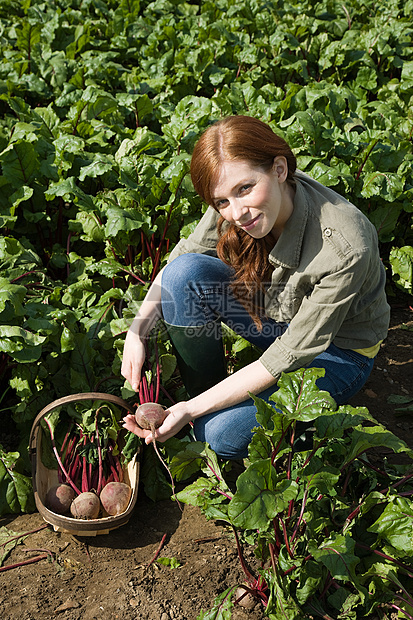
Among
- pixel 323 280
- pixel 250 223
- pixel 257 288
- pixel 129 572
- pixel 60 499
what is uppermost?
pixel 250 223

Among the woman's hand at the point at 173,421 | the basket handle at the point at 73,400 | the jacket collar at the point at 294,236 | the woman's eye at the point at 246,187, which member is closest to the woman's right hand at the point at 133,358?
the basket handle at the point at 73,400

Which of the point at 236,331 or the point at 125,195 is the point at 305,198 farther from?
the point at 125,195

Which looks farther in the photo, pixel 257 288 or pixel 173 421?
pixel 257 288

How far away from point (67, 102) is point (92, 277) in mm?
1559

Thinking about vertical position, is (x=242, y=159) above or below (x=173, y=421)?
above

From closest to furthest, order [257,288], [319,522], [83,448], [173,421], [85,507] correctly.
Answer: [319,522]
[173,421]
[85,507]
[257,288]
[83,448]

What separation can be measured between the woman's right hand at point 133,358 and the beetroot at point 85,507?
1.49ft

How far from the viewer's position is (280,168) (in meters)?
2.06

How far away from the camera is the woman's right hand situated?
2.40m

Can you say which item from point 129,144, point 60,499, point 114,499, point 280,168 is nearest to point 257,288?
point 280,168

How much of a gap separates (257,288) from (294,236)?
321mm

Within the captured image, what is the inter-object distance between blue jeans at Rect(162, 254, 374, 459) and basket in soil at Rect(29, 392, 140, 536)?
37 centimetres

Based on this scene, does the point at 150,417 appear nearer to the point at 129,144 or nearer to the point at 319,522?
the point at 319,522

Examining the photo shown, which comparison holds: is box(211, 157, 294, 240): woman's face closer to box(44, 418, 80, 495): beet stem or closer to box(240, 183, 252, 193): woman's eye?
box(240, 183, 252, 193): woman's eye
